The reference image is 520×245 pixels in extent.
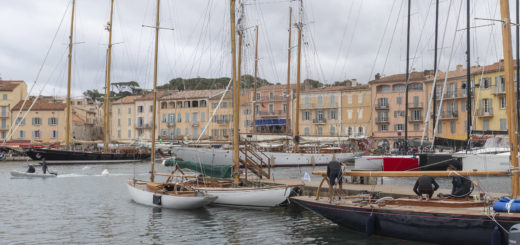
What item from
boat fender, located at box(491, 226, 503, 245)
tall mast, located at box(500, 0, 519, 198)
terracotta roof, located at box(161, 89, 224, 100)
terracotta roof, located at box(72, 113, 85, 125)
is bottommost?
boat fender, located at box(491, 226, 503, 245)

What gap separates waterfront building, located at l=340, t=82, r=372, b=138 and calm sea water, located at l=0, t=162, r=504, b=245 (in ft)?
184

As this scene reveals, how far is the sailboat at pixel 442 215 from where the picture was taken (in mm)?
12547

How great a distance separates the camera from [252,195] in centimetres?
2130

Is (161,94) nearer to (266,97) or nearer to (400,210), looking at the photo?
(266,97)

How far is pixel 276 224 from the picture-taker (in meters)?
18.7

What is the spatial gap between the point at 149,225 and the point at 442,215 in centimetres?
1049

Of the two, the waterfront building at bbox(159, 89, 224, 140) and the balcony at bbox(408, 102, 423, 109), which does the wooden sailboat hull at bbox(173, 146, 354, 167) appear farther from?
the waterfront building at bbox(159, 89, 224, 140)

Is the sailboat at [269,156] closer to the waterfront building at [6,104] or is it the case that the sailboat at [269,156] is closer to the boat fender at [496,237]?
the boat fender at [496,237]

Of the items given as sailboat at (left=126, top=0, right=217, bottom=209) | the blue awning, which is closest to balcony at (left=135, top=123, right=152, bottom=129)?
the blue awning

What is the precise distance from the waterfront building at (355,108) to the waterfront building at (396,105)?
1.28 meters

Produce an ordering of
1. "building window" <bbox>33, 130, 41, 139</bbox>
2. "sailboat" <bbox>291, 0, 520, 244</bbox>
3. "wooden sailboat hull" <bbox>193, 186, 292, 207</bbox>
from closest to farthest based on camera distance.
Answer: "sailboat" <bbox>291, 0, 520, 244</bbox>, "wooden sailboat hull" <bbox>193, 186, 292, 207</bbox>, "building window" <bbox>33, 130, 41, 139</bbox>

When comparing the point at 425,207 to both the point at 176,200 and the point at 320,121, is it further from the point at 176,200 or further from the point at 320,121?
the point at 320,121

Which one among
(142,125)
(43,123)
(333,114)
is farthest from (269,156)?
(43,123)

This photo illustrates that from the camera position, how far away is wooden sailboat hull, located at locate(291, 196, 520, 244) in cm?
1259
